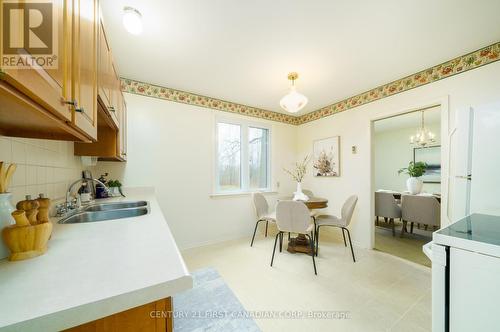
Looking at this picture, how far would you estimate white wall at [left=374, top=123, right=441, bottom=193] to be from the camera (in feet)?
16.1

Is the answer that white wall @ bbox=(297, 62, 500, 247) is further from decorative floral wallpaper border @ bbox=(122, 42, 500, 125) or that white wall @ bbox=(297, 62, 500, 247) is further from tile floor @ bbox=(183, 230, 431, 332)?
tile floor @ bbox=(183, 230, 431, 332)

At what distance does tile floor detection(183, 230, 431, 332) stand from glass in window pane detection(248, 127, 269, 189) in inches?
49.4

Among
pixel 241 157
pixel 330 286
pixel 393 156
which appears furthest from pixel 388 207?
pixel 241 157

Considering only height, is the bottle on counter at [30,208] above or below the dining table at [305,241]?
above

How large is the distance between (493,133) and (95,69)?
2.78m

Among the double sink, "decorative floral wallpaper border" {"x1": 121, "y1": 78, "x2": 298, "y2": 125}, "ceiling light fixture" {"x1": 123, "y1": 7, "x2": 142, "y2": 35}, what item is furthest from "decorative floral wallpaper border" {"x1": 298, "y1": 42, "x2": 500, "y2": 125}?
the double sink

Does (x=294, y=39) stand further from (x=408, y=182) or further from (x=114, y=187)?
(x=408, y=182)

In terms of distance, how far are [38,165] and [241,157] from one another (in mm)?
2481

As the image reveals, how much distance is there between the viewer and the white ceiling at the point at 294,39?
1.34m

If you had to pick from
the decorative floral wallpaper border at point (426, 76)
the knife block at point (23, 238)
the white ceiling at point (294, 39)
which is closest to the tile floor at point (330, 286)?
the knife block at point (23, 238)

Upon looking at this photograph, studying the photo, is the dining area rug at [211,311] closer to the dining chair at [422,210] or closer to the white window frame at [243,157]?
the white window frame at [243,157]

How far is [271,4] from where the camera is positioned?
1.30 metres

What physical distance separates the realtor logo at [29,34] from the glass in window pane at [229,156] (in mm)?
2515

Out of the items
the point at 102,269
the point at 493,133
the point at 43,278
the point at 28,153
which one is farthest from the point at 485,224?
the point at 28,153
